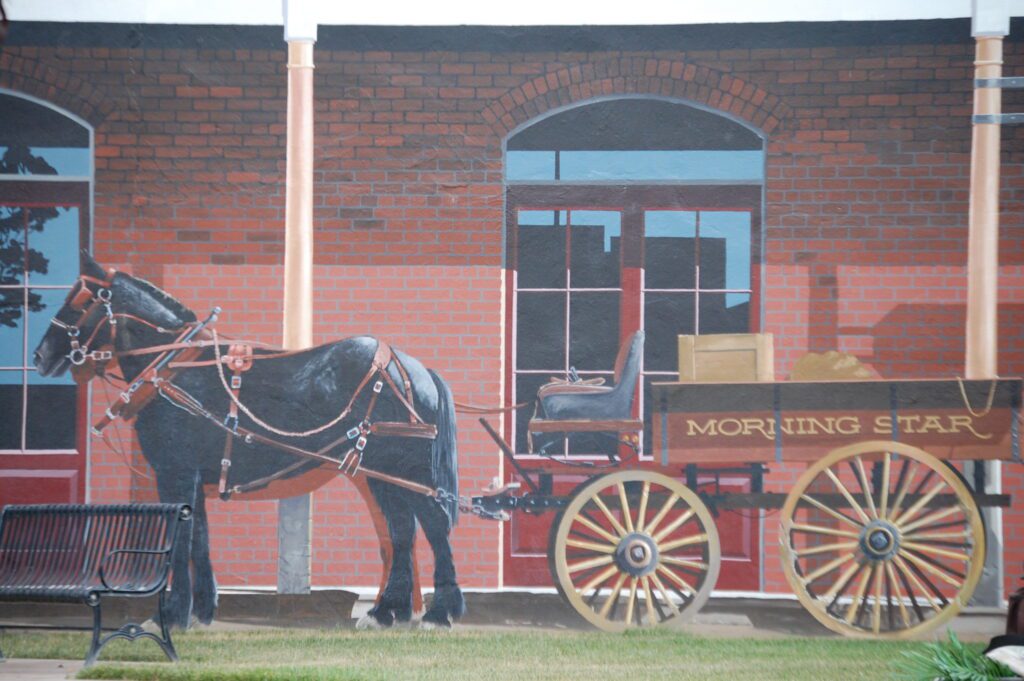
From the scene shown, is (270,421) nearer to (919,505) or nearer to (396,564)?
(396,564)

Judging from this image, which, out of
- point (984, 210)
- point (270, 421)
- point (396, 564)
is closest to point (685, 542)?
point (396, 564)

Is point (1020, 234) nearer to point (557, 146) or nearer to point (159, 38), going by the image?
point (557, 146)

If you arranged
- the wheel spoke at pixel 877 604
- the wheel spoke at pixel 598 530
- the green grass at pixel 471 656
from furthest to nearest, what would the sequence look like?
the wheel spoke at pixel 598 530
the wheel spoke at pixel 877 604
the green grass at pixel 471 656

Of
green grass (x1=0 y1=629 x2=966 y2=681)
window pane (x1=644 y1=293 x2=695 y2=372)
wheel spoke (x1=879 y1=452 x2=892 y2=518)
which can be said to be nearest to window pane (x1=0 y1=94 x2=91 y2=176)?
green grass (x1=0 y1=629 x2=966 y2=681)

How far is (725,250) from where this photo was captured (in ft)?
20.1

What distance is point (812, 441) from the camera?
5.79 m

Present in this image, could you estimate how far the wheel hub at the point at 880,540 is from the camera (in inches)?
227

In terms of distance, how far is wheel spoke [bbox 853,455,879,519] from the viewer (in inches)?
227

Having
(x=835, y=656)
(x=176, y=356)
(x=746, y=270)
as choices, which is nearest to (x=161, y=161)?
(x=176, y=356)

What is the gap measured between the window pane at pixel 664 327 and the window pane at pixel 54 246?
309 cm

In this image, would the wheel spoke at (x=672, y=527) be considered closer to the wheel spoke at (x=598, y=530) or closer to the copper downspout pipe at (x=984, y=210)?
the wheel spoke at (x=598, y=530)

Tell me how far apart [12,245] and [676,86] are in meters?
3.67

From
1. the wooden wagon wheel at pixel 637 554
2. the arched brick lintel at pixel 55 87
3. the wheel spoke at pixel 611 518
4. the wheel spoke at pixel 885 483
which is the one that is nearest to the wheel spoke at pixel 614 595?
the wooden wagon wheel at pixel 637 554

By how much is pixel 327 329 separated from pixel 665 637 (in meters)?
2.37
